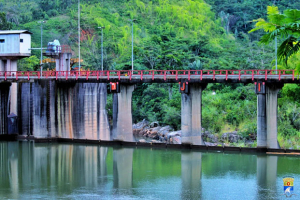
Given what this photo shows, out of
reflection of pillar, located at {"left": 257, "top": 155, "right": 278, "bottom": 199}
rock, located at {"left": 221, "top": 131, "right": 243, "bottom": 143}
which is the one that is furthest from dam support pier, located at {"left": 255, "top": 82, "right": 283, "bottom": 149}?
rock, located at {"left": 221, "top": 131, "right": 243, "bottom": 143}

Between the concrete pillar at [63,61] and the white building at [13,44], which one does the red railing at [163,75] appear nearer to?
the concrete pillar at [63,61]

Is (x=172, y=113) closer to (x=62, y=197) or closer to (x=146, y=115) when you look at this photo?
(x=146, y=115)

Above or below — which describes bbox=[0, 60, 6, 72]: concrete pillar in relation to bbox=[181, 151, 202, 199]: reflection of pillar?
above

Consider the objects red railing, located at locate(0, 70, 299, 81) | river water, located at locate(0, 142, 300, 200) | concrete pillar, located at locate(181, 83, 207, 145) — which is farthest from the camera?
concrete pillar, located at locate(181, 83, 207, 145)

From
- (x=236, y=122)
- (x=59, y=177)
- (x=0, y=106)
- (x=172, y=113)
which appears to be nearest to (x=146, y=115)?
(x=172, y=113)

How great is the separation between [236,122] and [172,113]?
8.67 metres

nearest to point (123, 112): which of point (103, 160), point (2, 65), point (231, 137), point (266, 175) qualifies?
point (103, 160)

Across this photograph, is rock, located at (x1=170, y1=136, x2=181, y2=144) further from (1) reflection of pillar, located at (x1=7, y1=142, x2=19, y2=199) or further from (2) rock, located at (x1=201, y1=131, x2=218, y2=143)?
(1) reflection of pillar, located at (x1=7, y1=142, x2=19, y2=199)

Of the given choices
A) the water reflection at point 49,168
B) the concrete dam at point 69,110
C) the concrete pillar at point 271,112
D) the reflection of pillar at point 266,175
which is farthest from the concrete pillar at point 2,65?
the reflection of pillar at point 266,175

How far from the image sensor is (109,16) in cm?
10481

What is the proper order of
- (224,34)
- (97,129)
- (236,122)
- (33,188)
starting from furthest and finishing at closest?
(224,34) → (236,122) → (97,129) → (33,188)

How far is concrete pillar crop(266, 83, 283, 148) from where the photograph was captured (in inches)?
1919

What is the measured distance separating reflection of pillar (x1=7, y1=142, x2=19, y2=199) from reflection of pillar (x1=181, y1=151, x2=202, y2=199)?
1130 cm

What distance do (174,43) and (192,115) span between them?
33949 millimetres
